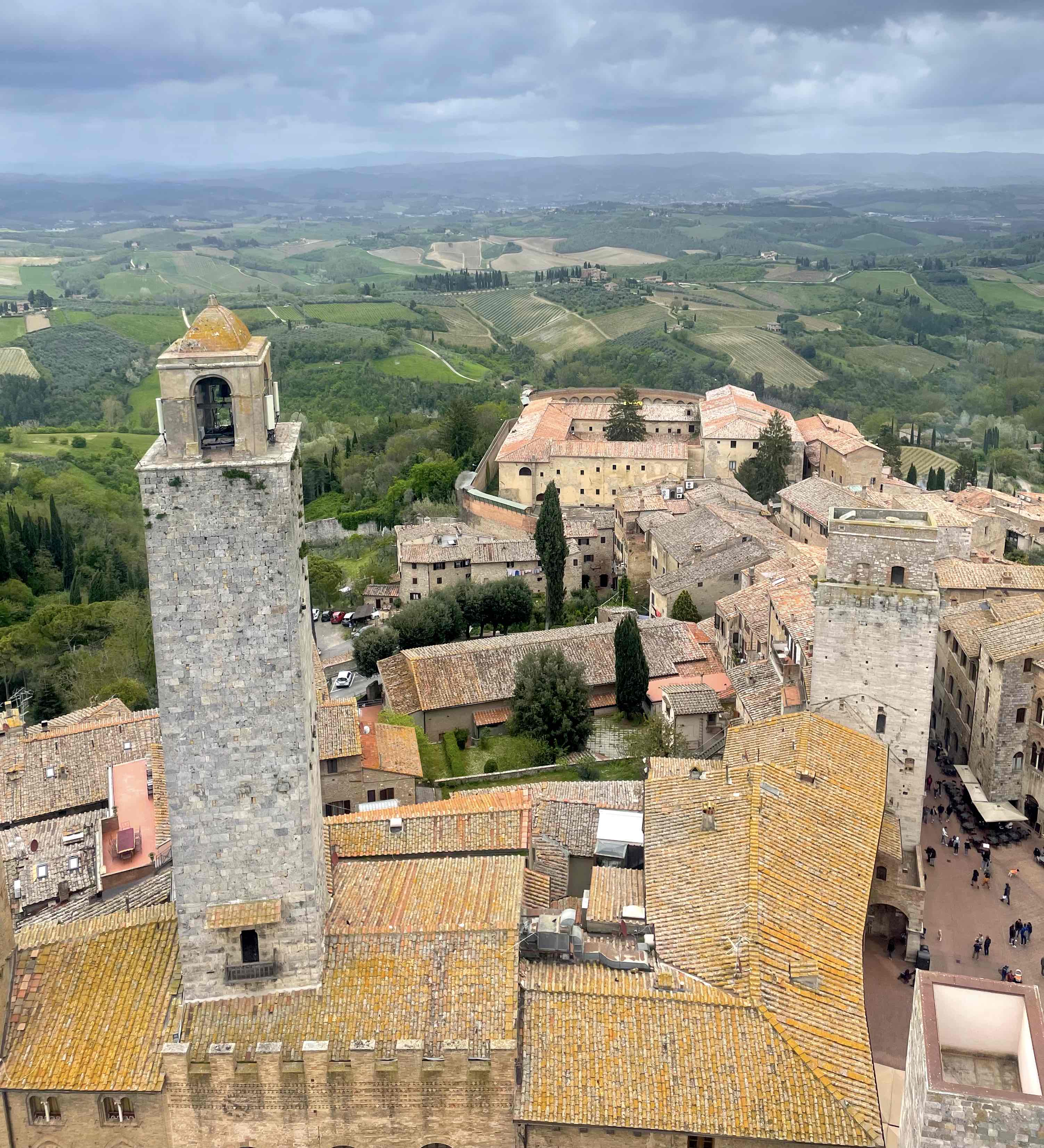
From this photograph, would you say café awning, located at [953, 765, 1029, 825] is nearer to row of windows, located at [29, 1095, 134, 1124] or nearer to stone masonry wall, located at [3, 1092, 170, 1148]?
stone masonry wall, located at [3, 1092, 170, 1148]

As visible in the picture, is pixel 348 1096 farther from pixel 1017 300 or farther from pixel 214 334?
pixel 1017 300

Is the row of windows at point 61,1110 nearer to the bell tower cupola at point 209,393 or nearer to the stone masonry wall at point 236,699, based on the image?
the stone masonry wall at point 236,699

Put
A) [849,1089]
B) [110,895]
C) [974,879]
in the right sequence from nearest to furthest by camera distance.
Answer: [849,1089]
[110,895]
[974,879]

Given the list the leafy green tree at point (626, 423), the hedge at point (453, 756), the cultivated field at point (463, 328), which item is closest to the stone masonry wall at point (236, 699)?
the hedge at point (453, 756)

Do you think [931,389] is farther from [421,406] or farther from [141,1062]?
[141,1062]

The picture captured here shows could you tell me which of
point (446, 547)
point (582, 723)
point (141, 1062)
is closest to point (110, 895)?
point (141, 1062)
